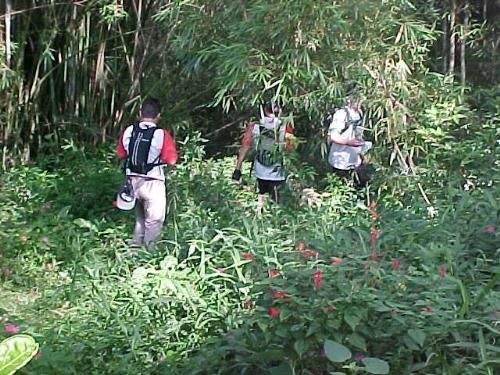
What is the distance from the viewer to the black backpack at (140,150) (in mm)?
4688

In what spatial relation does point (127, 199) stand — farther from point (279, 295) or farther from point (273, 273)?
point (279, 295)

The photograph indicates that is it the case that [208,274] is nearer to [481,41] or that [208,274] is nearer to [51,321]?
[51,321]

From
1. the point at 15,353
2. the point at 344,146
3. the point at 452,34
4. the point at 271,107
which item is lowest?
the point at 344,146

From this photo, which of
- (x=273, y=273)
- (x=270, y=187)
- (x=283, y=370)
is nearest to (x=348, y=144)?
(x=270, y=187)

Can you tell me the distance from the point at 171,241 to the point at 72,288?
0.66 meters

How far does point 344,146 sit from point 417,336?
10.4 ft

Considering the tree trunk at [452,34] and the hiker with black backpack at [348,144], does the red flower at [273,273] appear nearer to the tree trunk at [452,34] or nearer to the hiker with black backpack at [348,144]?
the hiker with black backpack at [348,144]

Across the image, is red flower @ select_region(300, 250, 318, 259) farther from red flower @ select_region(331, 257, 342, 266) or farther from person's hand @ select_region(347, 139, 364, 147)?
person's hand @ select_region(347, 139, 364, 147)

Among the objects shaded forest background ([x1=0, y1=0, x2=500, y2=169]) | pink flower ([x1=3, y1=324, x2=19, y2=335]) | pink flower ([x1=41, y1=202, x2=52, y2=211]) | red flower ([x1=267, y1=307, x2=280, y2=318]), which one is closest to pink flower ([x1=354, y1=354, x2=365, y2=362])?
red flower ([x1=267, y1=307, x2=280, y2=318])

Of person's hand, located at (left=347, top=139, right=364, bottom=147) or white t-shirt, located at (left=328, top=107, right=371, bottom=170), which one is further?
person's hand, located at (left=347, top=139, right=364, bottom=147)

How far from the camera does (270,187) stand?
215 inches

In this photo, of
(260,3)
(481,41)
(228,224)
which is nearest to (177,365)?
(228,224)

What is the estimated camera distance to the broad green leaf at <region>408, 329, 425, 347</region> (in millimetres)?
2386

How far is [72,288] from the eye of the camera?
3.94 metres
